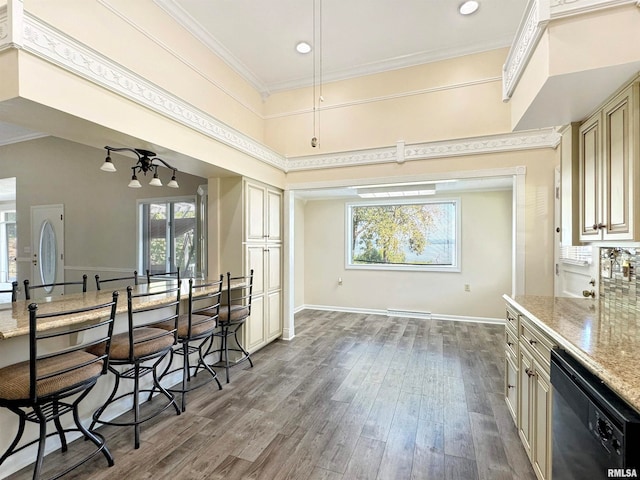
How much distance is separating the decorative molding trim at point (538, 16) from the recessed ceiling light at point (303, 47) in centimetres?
250

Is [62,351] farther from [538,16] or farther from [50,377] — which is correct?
[538,16]

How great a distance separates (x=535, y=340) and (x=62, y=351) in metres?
2.67

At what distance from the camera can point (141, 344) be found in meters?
2.17

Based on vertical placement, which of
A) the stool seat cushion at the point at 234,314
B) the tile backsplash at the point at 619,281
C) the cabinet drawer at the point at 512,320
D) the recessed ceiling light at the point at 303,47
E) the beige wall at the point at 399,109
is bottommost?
the stool seat cushion at the point at 234,314

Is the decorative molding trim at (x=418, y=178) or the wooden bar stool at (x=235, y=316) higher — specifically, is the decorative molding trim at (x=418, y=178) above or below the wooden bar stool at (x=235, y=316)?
above

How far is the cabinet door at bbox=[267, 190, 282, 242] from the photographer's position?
4188 mm

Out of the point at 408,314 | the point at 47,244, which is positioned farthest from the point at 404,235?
the point at 47,244

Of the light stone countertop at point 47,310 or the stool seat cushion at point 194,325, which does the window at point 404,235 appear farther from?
the light stone countertop at point 47,310

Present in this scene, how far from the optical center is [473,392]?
2.87 meters

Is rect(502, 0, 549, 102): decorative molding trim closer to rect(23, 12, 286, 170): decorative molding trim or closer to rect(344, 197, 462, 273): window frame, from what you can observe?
rect(23, 12, 286, 170): decorative molding trim

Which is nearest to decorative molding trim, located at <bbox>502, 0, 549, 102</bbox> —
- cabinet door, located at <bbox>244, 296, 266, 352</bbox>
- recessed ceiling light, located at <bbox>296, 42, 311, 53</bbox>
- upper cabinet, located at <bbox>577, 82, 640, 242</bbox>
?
upper cabinet, located at <bbox>577, 82, 640, 242</bbox>

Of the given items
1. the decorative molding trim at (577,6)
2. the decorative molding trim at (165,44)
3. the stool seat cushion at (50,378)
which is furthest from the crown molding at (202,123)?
the decorative molding trim at (577,6)

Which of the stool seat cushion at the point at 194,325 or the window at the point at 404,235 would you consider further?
the window at the point at 404,235

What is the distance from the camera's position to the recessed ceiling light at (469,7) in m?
3.05
